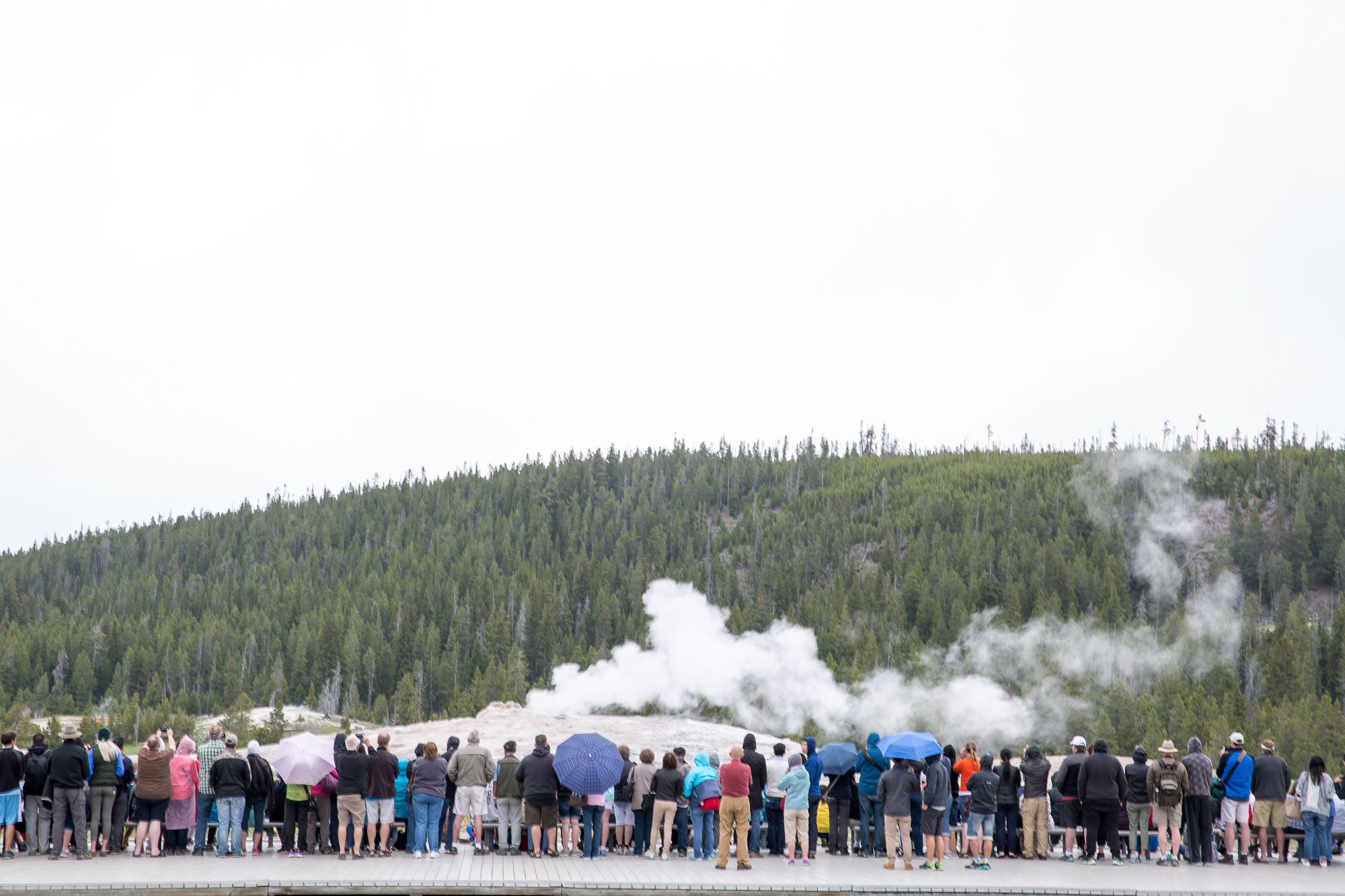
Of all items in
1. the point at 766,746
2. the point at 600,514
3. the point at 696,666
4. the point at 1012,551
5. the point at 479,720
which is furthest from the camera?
the point at 600,514

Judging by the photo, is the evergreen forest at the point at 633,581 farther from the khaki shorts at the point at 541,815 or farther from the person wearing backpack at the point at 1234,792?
the khaki shorts at the point at 541,815

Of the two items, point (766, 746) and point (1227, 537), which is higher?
point (1227, 537)

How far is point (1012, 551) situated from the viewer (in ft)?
389

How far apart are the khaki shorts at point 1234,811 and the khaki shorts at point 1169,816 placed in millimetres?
1003

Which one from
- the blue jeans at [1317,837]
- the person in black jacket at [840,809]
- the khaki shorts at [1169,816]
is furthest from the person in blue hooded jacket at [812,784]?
the blue jeans at [1317,837]

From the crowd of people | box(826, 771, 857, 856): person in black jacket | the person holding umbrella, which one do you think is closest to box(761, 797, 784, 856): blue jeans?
the crowd of people

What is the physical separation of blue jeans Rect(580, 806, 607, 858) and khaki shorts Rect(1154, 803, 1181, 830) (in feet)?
27.9

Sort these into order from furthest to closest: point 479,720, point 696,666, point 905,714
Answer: point 696,666, point 905,714, point 479,720

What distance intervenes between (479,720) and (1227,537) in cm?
10021

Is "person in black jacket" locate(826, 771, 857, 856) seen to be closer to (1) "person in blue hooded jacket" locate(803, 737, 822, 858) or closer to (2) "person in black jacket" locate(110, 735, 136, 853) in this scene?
(1) "person in blue hooded jacket" locate(803, 737, 822, 858)

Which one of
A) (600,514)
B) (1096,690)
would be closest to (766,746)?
(1096,690)

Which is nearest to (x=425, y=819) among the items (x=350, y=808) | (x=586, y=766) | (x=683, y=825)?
Answer: (x=350, y=808)

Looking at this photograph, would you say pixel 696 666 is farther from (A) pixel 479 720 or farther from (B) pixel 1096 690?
(A) pixel 479 720

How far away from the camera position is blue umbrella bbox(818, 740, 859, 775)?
59.5ft
